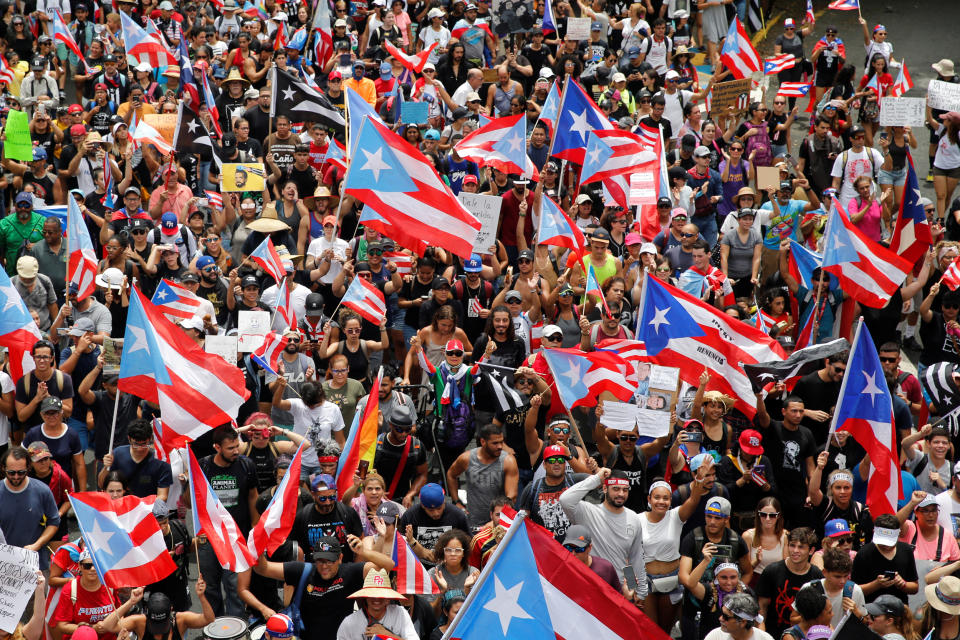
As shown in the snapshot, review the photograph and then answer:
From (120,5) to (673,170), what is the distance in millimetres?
10448

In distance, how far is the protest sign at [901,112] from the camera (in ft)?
56.5

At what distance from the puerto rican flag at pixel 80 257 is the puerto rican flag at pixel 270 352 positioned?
218 centimetres

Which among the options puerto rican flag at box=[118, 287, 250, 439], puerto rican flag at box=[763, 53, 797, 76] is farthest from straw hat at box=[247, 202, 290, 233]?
puerto rican flag at box=[763, 53, 797, 76]

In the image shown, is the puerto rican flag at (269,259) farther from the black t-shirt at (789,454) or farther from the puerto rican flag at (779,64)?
the puerto rican flag at (779,64)

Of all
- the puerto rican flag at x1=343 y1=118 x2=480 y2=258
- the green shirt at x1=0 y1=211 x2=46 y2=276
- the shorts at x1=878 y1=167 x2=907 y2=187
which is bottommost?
the green shirt at x1=0 y1=211 x2=46 y2=276

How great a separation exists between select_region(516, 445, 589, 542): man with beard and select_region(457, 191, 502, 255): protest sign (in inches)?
150

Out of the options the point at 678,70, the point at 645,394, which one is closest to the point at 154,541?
the point at 645,394

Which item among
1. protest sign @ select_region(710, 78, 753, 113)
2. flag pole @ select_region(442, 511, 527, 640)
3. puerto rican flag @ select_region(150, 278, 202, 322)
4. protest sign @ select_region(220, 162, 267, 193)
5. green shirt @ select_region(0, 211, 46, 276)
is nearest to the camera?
flag pole @ select_region(442, 511, 527, 640)

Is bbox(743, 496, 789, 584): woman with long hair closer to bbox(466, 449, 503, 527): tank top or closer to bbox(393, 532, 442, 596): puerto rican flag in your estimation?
bbox(466, 449, 503, 527): tank top

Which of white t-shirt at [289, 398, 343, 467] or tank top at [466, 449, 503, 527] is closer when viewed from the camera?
tank top at [466, 449, 503, 527]

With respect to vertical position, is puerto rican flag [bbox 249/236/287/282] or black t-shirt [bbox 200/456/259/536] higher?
puerto rican flag [bbox 249/236/287/282]

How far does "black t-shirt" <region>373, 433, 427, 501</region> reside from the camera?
39.4 feet

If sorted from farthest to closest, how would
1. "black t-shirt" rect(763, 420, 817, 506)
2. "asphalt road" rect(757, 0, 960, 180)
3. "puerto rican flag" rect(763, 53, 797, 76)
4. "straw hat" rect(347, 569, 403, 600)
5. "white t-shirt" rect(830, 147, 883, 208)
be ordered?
"asphalt road" rect(757, 0, 960, 180), "puerto rican flag" rect(763, 53, 797, 76), "white t-shirt" rect(830, 147, 883, 208), "black t-shirt" rect(763, 420, 817, 506), "straw hat" rect(347, 569, 403, 600)

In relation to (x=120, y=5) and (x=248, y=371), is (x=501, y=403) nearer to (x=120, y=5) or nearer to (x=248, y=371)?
(x=248, y=371)
